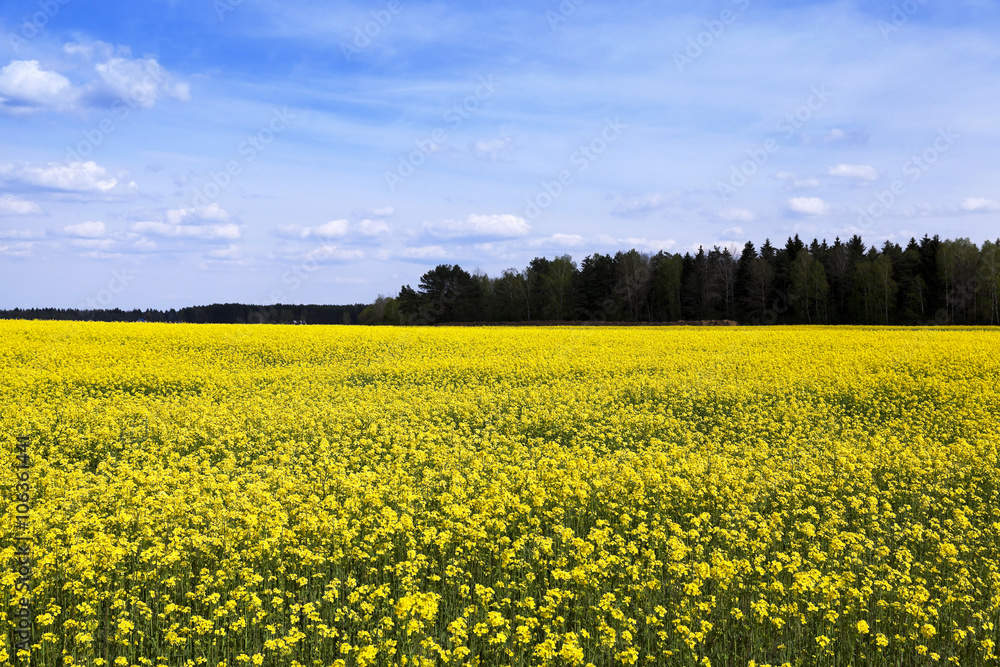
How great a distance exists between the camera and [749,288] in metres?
79.8

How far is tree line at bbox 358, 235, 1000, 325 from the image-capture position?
73.0m

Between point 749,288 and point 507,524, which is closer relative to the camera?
point 507,524

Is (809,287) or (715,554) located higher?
(809,287)

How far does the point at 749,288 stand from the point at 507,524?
77570mm

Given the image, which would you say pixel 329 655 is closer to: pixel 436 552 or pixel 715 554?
pixel 436 552

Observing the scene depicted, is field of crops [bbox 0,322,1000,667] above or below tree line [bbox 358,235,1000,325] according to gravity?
below

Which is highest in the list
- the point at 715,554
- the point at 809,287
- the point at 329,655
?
the point at 809,287

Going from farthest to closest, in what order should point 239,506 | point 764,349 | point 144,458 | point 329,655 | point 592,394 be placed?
point 764,349, point 592,394, point 144,458, point 239,506, point 329,655

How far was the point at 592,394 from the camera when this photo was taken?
2070cm

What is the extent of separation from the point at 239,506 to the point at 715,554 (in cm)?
656

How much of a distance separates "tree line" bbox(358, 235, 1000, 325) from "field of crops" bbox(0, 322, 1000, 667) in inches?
2341

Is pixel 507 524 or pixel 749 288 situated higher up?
pixel 749 288

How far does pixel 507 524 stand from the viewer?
932cm

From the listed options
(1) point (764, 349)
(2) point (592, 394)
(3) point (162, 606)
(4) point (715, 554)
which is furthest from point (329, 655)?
(1) point (764, 349)
